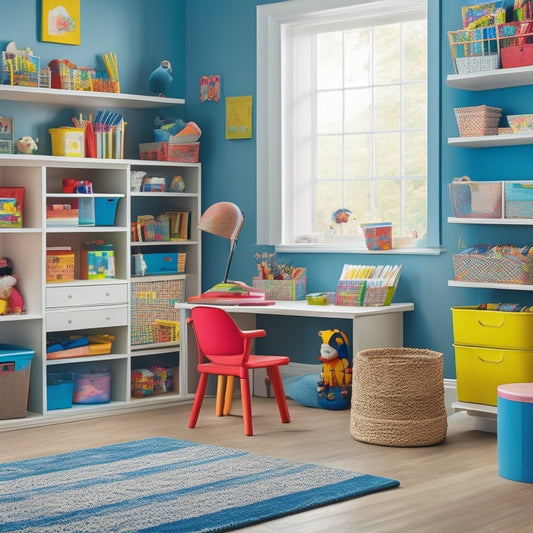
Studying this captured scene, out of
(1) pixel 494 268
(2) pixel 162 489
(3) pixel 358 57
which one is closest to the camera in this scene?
(2) pixel 162 489

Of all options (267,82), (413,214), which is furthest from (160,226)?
(413,214)

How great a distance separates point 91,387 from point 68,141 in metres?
1.38

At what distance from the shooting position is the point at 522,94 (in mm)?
5281

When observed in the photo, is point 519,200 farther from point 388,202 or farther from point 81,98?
point 81,98

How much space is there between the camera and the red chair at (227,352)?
499 cm

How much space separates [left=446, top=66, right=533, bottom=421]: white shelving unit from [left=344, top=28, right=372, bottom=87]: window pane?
34.9 inches

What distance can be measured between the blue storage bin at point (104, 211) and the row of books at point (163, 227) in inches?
9.1

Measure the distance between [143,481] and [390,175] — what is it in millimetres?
2713

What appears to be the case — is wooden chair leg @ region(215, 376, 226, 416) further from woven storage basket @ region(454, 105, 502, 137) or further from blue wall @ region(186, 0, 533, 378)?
woven storage basket @ region(454, 105, 502, 137)

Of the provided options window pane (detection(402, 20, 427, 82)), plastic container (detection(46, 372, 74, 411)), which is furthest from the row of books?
window pane (detection(402, 20, 427, 82))

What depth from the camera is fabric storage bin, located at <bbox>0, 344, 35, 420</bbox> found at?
5.28m

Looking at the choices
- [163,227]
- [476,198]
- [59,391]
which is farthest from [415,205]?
[59,391]

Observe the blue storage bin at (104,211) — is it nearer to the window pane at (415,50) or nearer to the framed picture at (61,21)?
the framed picture at (61,21)

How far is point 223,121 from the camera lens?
650cm
